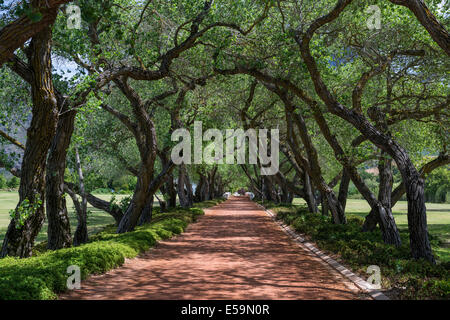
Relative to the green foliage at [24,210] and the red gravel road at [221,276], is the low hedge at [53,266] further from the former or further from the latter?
the green foliage at [24,210]

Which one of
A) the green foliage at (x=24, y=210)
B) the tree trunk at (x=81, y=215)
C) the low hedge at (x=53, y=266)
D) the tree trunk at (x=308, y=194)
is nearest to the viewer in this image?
the low hedge at (x=53, y=266)

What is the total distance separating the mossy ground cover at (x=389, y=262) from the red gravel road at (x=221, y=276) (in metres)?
0.67

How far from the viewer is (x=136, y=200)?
1569 cm

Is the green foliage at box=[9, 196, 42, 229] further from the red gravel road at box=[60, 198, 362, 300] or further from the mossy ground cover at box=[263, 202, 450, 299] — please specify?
the mossy ground cover at box=[263, 202, 450, 299]

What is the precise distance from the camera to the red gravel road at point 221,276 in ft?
23.1

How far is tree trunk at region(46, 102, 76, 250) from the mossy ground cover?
23.5 feet

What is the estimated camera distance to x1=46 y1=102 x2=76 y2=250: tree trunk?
10.6 metres

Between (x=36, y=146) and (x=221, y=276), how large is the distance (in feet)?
15.2

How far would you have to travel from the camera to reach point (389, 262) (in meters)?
9.07

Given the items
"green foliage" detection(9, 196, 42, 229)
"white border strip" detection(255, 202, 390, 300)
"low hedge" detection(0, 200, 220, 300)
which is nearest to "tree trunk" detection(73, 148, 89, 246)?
"low hedge" detection(0, 200, 220, 300)

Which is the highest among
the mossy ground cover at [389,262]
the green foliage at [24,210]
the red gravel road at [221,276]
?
the green foliage at [24,210]

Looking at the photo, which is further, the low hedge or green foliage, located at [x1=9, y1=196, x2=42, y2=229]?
green foliage, located at [x1=9, y1=196, x2=42, y2=229]

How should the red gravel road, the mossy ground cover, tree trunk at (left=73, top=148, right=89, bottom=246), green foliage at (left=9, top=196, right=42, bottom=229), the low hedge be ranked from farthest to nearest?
1. tree trunk at (left=73, top=148, right=89, bottom=246)
2. green foliage at (left=9, top=196, right=42, bottom=229)
3. the red gravel road
4. the mossy ground cover
5. the low hedge

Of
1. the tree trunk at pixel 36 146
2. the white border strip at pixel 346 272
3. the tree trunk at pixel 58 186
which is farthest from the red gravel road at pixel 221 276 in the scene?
the tree trunk at pixel 58 186
